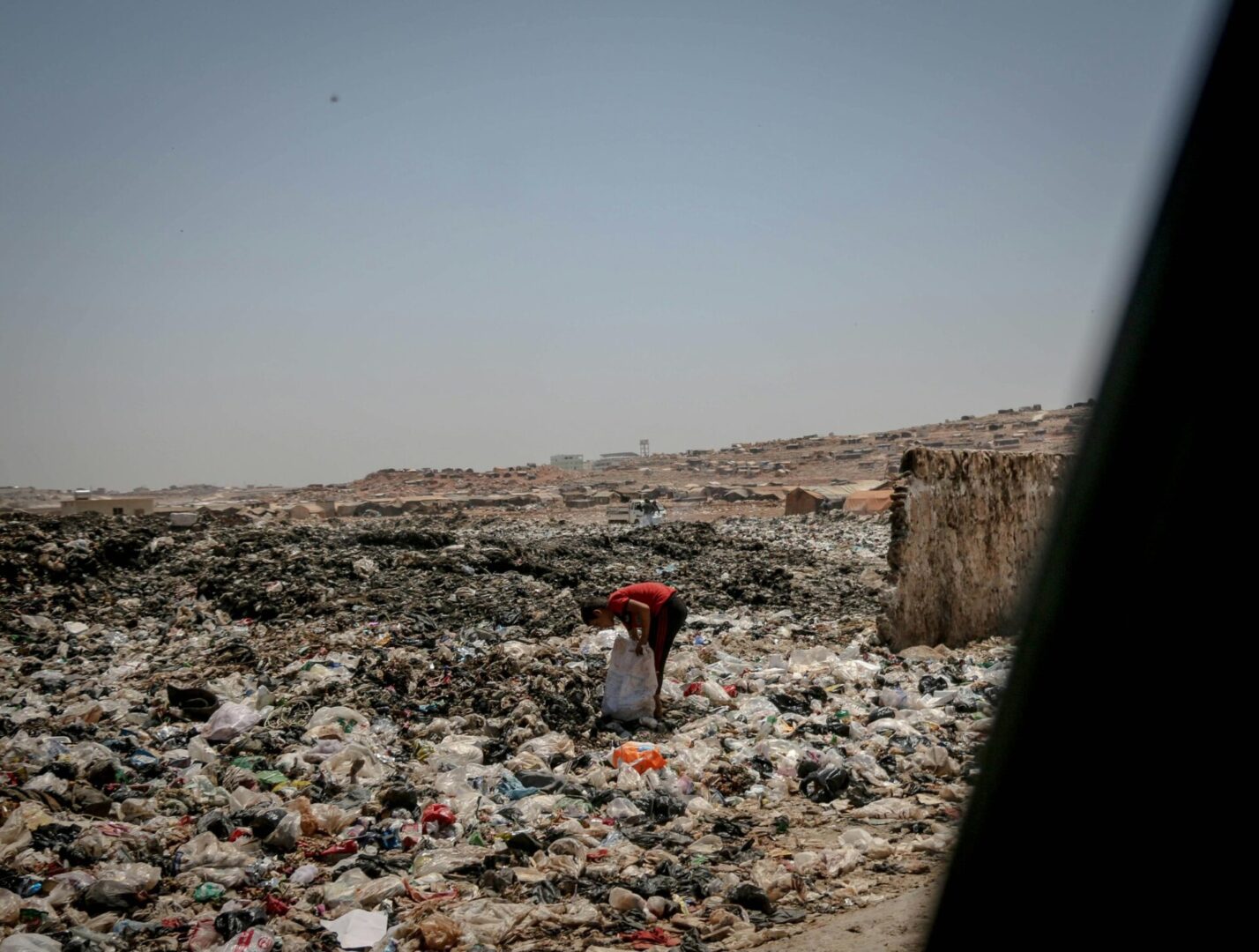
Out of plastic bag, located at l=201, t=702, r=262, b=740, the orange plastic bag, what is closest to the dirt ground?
the orange plastic bag

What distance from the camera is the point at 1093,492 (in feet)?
7.39

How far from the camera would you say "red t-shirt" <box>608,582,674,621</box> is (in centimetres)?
532

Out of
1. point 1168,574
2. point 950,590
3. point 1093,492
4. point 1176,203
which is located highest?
point 1176,203

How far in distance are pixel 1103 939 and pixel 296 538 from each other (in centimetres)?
1193

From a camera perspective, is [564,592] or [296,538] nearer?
[564,592]

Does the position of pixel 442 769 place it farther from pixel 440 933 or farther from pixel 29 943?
pixel 29 943

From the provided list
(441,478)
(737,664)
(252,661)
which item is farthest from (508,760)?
(441,478)

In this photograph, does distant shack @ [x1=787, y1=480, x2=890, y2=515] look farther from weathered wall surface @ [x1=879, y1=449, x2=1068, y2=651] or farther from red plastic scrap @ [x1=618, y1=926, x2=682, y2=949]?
red plastic scrap @ [x1=618, y1=926, x2=682, y2=949]

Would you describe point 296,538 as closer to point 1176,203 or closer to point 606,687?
point 606,687

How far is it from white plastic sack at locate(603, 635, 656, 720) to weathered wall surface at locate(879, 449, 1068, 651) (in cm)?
246

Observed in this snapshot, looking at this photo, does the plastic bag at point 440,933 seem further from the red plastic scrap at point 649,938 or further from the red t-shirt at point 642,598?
the red t-shirt at point 642,598

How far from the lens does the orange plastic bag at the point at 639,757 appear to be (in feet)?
14.5

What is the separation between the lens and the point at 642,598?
5.39 metres

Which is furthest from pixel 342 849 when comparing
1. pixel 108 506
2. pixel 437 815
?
pixel 108 506
